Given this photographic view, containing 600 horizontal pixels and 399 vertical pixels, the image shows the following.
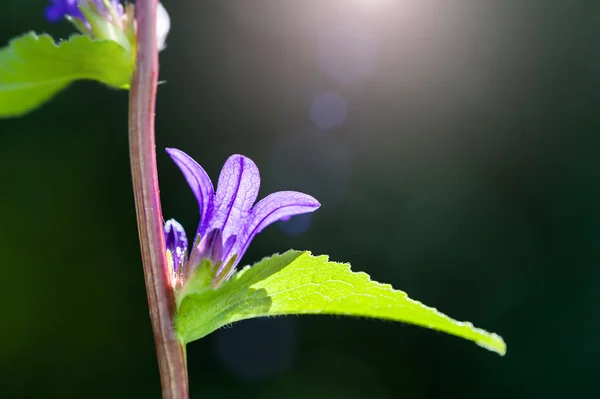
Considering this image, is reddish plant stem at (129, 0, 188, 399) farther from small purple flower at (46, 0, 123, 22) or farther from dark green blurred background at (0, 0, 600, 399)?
dark green blurred background at (0, 0, 600, 399)

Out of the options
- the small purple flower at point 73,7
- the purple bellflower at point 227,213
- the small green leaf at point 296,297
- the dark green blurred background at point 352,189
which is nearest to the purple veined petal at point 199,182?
the purple bellflower at point 227,213

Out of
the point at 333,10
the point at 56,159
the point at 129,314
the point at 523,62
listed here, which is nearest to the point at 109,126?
the point at 56,159

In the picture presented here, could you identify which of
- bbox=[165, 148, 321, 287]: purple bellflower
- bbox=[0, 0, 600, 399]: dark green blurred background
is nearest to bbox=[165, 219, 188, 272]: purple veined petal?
bbox=[165, 148, 321, 287]: purple bellflower

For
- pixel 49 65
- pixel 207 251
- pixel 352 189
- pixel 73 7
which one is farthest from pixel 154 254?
pixel 352 189

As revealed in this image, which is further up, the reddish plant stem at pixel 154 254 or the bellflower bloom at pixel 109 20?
the bellflower bloom at pixel 109 20

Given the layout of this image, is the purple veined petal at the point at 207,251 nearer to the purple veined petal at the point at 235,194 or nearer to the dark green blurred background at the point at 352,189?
the purple veined petal at the point at 235,194

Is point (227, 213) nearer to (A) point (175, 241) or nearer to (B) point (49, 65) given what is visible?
(A) point (175, 241)
